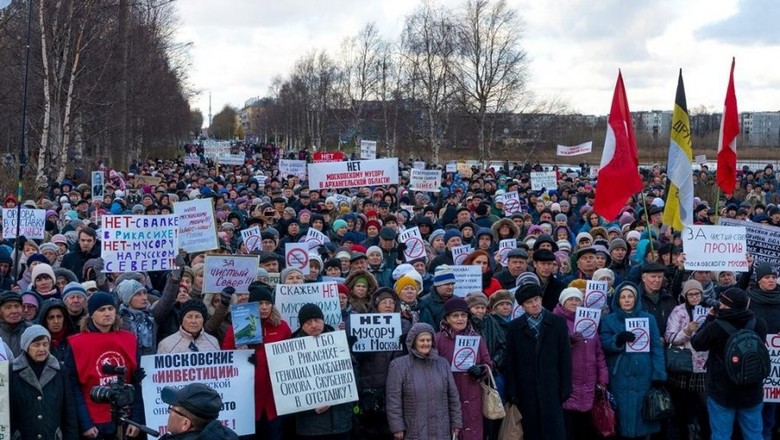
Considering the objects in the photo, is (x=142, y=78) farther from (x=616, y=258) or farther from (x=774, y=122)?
(x=774, y=122)

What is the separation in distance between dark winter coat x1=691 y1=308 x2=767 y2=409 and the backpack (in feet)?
0.25

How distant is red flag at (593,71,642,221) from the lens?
1050 cm

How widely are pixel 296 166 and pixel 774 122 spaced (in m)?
140

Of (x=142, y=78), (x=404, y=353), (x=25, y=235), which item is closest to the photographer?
(x=404, y=353)

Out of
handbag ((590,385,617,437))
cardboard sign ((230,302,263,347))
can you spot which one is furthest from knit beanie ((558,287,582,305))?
cardboard sign ((230,302,263,347))

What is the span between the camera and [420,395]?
7004mm

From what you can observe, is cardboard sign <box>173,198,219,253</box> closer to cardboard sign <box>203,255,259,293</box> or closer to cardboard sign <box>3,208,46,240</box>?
cardboard sign <box>203,255,259,293</box>

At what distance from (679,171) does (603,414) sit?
3886 mm

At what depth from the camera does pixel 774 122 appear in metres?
151

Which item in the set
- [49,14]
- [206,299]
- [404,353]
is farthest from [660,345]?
[49,14]

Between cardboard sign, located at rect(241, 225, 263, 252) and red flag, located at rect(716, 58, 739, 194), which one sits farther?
cardboard sign, located at rect(241, 225, 263, 252)

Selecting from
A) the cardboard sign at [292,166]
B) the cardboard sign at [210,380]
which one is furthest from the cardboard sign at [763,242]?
the cardboard sign at [292,166]

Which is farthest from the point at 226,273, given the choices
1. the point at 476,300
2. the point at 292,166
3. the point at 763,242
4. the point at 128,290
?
the point at 292,166

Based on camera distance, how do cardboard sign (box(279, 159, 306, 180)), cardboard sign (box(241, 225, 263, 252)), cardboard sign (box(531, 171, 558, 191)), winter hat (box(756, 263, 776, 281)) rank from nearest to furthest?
winter hat (box(756, 263, 776, 281)), cardboard sign (box(241, 225, 263, 252)), cardboard sign (box(531, 171, 558, 191)), cardboard sign (box(279, 159, 306, 180))
